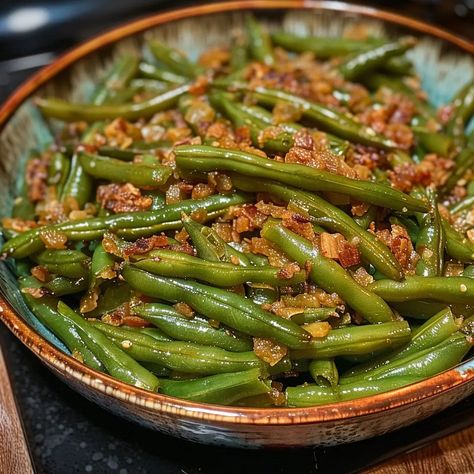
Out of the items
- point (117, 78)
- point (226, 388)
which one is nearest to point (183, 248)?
point (226, 388)

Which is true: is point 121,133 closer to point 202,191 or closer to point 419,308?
point 202,191

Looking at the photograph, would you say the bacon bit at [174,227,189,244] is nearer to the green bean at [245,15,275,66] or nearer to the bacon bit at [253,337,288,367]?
the bacon bit at [253,337,288,367]

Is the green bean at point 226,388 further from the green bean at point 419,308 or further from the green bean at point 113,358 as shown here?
the green bean at point 419,308

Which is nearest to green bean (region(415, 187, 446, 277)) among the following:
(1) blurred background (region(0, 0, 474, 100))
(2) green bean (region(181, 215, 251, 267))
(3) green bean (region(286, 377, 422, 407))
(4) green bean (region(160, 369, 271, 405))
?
(3) green bean (region(286, 377, 422, 407))

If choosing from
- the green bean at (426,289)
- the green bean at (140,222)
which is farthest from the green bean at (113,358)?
the green bean at (426,289)

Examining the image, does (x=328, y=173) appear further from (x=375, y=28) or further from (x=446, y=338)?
(x=375, y=28)

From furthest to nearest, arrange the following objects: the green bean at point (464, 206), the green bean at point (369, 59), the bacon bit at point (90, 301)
A: the green bean at point (369, 59) < the green bean at point (464, 206) < the bacon bit at point (90, 301)

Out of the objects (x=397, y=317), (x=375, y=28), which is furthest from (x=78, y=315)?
(x=375, y=28)
